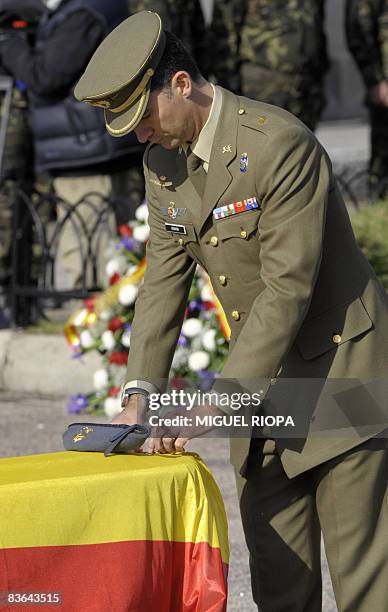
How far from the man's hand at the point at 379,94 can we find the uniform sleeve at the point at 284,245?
616cm

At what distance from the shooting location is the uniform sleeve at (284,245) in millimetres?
3055

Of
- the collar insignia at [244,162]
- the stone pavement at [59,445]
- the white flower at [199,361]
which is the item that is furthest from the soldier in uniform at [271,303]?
the white flower at [199,361]

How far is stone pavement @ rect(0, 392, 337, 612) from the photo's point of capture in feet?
14.9

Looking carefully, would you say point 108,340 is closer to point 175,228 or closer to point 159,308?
point 159,308

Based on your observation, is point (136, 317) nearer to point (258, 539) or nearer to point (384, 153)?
point (258, 539)

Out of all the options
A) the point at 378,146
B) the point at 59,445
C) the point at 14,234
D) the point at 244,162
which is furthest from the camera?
the point at 378,146

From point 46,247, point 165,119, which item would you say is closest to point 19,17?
point 46,247

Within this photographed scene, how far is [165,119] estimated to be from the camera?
10.1ft

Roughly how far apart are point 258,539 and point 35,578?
2.51 ft

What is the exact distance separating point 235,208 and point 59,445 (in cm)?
342

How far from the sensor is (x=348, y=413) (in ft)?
10.9

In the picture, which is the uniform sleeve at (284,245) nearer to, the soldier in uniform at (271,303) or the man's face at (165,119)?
the soldier in uniform at (271,303)

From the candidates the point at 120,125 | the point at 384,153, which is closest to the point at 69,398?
the point at 384,153

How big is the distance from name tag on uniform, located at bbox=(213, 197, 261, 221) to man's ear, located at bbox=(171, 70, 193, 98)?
278 millimetres
